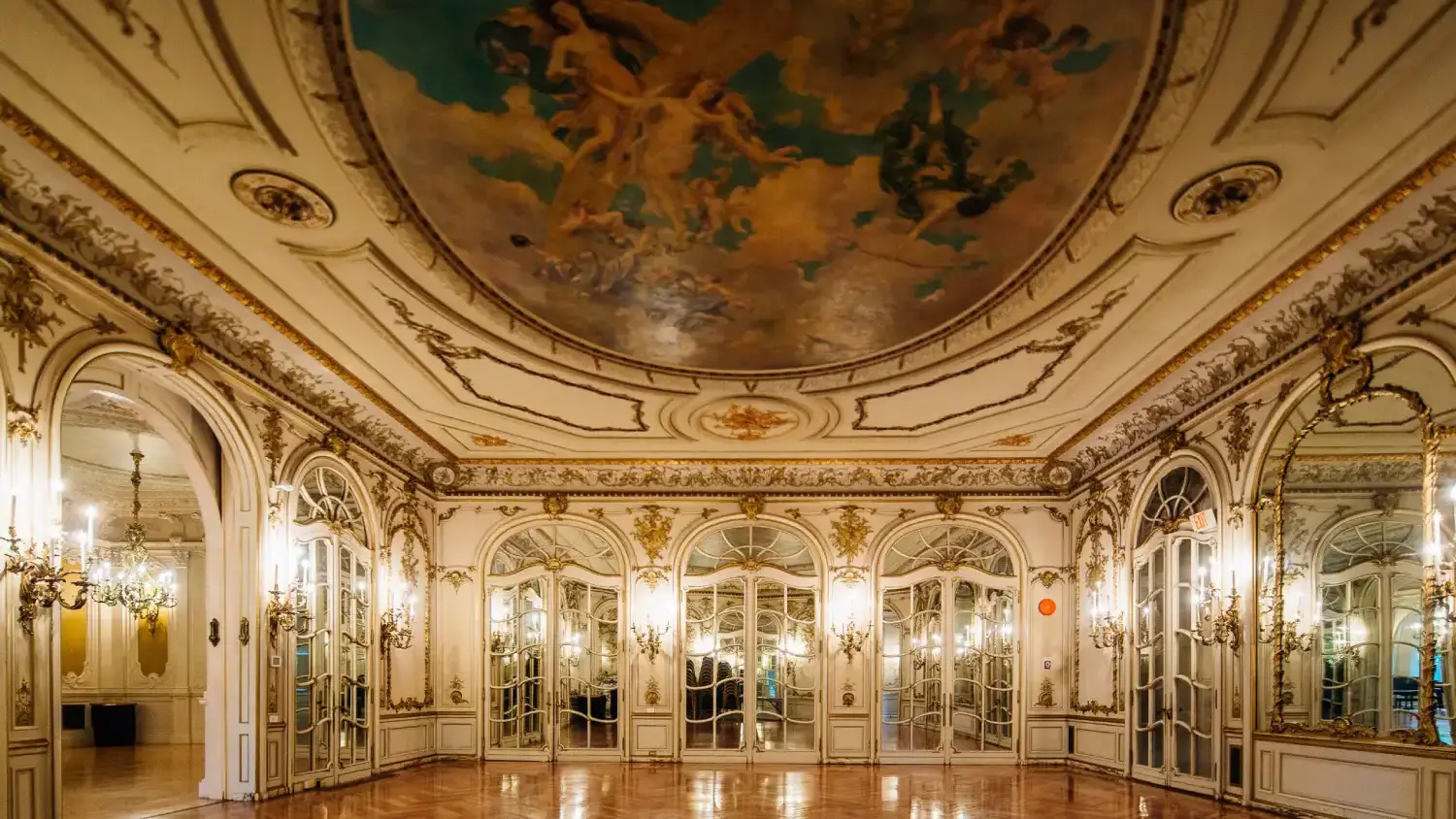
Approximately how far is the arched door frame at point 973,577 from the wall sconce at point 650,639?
2730 millimetres

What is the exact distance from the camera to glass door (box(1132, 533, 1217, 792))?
860 centimetres

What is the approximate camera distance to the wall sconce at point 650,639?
41.6 feet

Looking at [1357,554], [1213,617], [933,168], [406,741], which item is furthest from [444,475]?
[1357,554]

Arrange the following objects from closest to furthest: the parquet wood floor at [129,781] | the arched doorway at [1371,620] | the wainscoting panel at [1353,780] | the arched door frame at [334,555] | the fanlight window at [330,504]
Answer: the wainscoting panel at [1353,780], the arched doorway at [1371,620], the parquet wood floor at [129,781], the arched door frame at [334,555], the fanlight window at [330,504]

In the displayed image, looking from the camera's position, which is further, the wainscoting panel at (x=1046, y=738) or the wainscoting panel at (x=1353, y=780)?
the wainscoting panel at (x=1046, y=738)

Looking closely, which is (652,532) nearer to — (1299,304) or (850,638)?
(850,638)

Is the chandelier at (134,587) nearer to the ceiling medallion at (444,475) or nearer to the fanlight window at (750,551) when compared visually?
the ceiling medallion at (444,475)

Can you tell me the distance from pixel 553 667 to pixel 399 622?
228 cm

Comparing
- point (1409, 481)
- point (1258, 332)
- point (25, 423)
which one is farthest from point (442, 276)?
point (1409, 481)

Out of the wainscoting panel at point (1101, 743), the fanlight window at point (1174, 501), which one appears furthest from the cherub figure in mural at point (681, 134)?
the wainscoting panel at point (1101, 743)

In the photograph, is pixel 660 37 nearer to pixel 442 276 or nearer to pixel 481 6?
pixel 481 6

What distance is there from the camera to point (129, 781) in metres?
9.62

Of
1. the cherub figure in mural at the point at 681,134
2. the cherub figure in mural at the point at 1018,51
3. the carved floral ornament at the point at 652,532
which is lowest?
the carved floral ornament at the point at 652,532

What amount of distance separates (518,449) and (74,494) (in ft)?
20.9
